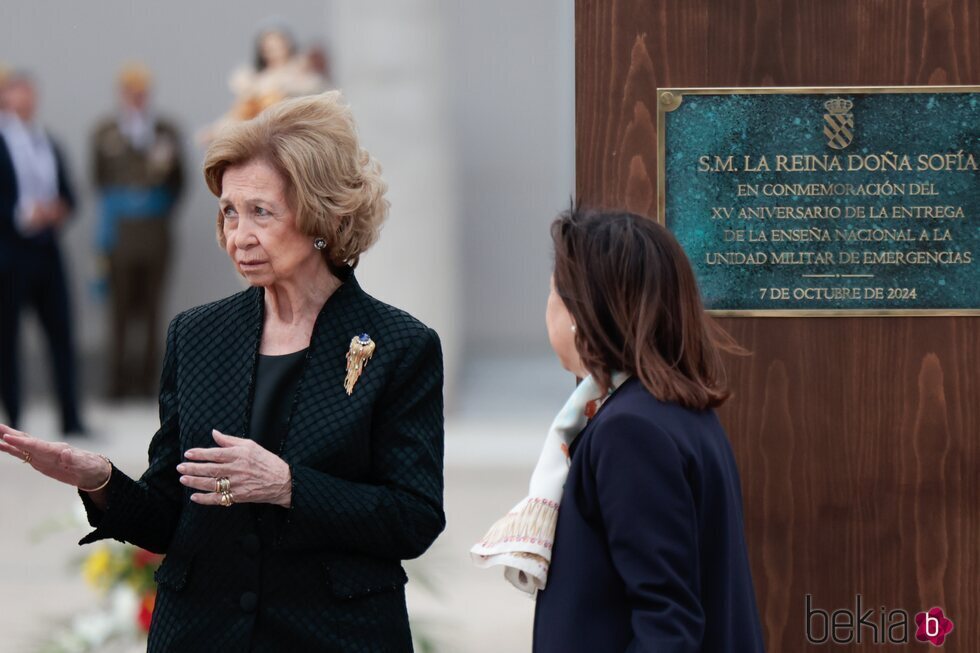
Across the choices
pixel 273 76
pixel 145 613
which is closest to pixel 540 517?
pixel 145 613

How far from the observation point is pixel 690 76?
3.10 meters

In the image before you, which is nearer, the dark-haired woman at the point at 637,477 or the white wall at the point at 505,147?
the dark-haired woman at the point at 637,477

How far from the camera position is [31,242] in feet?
27.6

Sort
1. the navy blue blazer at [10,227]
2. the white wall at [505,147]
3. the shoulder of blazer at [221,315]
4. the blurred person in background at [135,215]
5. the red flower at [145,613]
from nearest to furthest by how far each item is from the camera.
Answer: the shoulder of blazer at [221,315]
the red flower at [145,613]
the navy blue blazer at [10,227]
the blurred person in background at [135,215]
the white wall at [505,147]

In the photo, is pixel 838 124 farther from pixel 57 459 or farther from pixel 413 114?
pixel 413 114

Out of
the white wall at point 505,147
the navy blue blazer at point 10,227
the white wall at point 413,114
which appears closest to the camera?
the white wall at point 413,114

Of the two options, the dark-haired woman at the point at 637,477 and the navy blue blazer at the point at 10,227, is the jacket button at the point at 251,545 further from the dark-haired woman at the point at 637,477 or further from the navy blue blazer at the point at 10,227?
the navy blue blazer at the point at 10,227

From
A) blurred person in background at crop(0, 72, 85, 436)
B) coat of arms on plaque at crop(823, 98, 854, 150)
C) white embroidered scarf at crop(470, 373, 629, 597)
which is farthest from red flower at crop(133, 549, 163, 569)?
blurred person in background at crop(0, 72, 85, 436)

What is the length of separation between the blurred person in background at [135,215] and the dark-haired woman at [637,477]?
7.54m

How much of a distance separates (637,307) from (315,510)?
1.94 ft

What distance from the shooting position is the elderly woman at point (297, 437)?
243cm

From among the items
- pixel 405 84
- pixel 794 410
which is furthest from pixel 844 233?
pixel 405 84
